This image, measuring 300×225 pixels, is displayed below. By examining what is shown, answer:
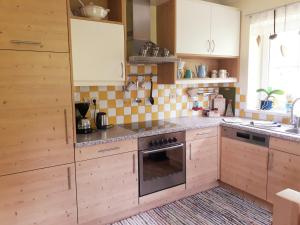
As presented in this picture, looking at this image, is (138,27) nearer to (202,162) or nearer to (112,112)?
(112,112)

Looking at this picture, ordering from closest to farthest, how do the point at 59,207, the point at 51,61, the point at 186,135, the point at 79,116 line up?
the point at 51,61
the point at 59,207
the point at 79,116
the point at 186,135

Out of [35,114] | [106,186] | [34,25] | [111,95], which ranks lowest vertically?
[106,186]

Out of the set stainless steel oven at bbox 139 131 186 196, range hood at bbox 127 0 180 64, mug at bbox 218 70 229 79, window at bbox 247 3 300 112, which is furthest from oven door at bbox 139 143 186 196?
window at bbox 247 3 300 112

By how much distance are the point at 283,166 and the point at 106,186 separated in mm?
1644

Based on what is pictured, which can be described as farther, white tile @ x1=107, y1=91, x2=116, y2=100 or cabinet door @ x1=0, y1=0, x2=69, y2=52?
white tile @ x1=107, y1=91, x2=116, y2=100

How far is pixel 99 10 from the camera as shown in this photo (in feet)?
7.14

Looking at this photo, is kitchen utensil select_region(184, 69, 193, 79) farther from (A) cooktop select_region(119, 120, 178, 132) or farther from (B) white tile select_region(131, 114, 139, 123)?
(B) white tile select_region(131, 114, 139, 123)

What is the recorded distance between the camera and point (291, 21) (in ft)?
8.87

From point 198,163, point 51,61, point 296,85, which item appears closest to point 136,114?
point 198,163

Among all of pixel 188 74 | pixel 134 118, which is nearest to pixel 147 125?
pixel 134 118

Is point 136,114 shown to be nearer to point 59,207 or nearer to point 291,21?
point 59,207

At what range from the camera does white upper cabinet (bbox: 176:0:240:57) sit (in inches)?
106

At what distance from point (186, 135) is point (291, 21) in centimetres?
175

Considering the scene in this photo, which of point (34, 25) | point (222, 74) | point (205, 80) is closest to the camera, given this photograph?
point (34, 25)
